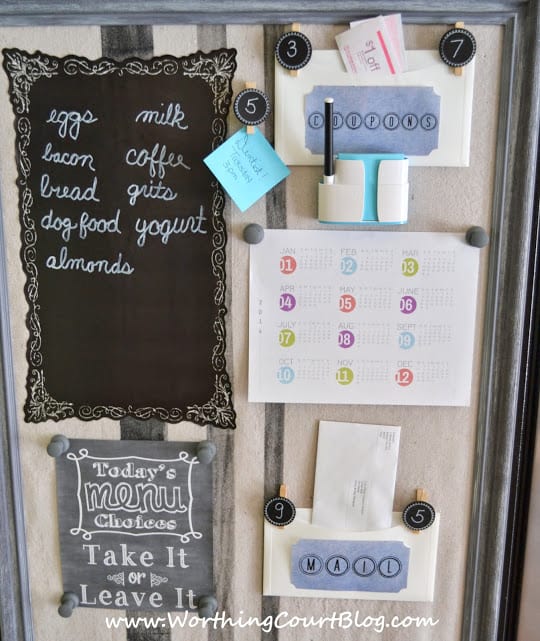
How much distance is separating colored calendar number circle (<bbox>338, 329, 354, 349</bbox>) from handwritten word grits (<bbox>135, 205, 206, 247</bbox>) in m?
0.24

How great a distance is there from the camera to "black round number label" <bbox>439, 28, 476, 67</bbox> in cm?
79

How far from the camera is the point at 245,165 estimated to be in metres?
0.82

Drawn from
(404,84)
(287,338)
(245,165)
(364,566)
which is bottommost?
(364,566)

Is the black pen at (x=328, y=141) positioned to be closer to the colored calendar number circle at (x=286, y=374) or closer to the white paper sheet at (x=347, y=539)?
the colored calendar number circle at (x=286, y=374)

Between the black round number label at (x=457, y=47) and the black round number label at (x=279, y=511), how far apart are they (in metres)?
0.65

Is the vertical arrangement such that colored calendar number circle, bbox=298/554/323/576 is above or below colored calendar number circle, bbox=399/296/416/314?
below

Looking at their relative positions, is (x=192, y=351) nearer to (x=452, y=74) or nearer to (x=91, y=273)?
(x=91, y=273)

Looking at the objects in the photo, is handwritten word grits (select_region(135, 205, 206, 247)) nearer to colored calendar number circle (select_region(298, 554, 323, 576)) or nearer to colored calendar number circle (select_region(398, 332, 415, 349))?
colored calendar number circle (select_region(398, 332, 415, 349))

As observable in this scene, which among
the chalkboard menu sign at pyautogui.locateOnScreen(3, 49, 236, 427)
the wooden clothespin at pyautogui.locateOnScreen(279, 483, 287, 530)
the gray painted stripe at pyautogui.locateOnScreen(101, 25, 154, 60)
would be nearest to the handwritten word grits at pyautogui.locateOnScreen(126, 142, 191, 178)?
the chalkboard menu sign at pyautogui.locateOnScreen(3, 49, 236, 427)

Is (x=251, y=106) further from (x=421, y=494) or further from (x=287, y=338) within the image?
(x=421, y=494)

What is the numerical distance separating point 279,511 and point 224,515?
0.28 feet

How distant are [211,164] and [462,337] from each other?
423mm

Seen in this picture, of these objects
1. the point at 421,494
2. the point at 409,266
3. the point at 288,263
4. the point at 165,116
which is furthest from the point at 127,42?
the point at 421,494

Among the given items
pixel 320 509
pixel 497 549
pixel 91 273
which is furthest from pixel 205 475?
pixel 497 549
